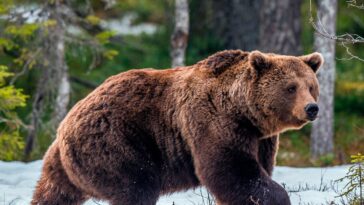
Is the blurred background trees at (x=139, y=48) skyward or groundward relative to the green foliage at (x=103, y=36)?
groundward

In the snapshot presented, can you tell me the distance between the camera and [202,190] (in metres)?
8.59

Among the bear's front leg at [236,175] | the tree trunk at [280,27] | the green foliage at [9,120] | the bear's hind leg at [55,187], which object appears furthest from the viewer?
the tree trunk at [280,27]

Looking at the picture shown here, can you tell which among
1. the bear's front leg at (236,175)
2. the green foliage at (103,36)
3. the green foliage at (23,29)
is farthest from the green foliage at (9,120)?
the bear's front leg at (236,175)

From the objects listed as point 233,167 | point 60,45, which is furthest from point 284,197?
point 60,45

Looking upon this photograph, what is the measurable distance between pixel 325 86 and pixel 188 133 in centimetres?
608

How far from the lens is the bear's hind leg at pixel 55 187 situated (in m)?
6.52

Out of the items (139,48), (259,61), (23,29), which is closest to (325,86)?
(139,48)

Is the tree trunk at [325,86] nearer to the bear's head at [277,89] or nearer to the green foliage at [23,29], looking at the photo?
the green foliage at [23,29]

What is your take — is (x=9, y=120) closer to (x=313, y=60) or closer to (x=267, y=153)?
(x=267, y=153)

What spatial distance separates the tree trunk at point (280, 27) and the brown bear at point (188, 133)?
23.0 ft

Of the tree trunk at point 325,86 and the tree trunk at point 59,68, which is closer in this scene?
the tree trunk at point 59,68

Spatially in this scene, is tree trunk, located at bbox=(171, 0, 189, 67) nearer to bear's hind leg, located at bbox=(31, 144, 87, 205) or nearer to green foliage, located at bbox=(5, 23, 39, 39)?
green foliage, located at bbox=(5, 23, 39, 39)

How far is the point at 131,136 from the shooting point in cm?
635

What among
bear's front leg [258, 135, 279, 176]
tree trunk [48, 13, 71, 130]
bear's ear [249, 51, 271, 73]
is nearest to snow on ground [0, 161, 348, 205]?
bear's front leg [258, 135, 279, 176]
